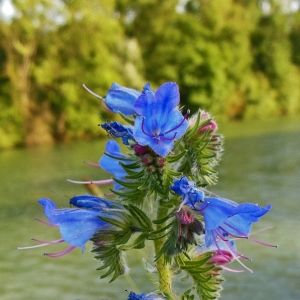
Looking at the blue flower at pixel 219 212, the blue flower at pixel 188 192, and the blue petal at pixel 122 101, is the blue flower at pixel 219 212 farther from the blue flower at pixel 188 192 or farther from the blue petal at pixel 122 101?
the blue petal at pixel 122 101

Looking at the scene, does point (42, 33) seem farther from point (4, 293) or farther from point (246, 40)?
point (4, 293)

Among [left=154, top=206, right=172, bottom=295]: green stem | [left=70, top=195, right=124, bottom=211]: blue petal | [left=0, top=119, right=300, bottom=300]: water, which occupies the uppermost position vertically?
[left=0, top=119, right=300, bottom=300]: water

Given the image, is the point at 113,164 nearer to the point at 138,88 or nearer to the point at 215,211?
the point at 215,211

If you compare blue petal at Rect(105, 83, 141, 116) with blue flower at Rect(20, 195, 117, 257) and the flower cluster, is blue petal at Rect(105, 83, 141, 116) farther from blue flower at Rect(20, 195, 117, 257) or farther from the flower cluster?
blue flower at Rect(20, 195, 117, 257)

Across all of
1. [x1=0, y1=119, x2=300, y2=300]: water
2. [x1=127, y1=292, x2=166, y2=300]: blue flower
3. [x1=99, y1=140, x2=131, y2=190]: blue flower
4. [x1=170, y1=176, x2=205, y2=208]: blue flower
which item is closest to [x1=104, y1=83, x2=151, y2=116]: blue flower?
[x1=99, y1=140, x2=131, y2=190]: blue flower

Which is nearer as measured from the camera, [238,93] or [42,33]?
[42,33]

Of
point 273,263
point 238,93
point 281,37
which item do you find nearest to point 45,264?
point 273,263

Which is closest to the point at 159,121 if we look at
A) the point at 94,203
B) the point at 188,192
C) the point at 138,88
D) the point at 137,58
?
the point at 188,192
